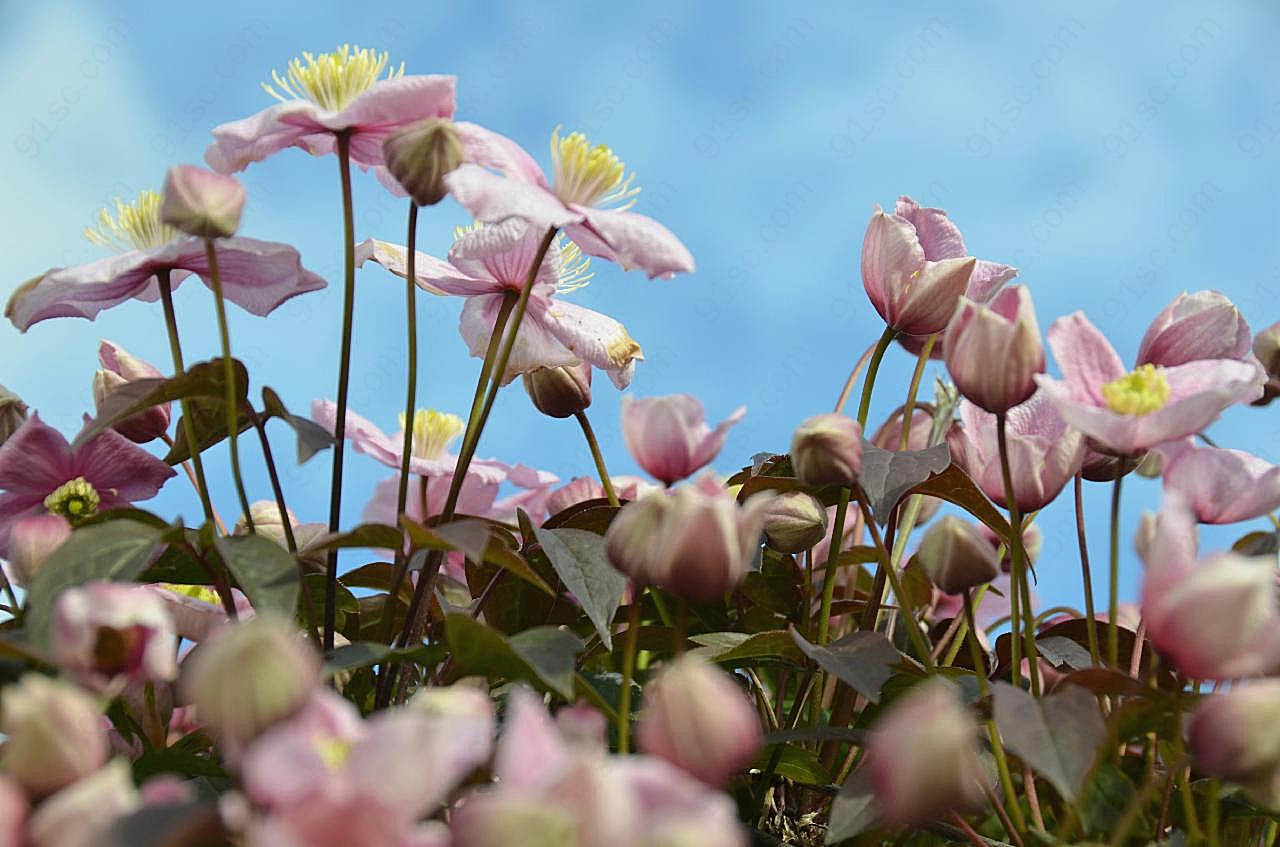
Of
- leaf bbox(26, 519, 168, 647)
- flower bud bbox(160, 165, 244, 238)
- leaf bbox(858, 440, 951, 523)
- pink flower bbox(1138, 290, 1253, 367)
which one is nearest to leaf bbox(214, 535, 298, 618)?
leaf bbox(26, 519, 168, 647)

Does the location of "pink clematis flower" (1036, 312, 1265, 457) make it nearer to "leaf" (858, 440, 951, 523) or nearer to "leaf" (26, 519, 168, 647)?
"leaf" (858, 440, 951, 523)

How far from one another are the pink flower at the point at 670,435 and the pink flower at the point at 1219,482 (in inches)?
8.8

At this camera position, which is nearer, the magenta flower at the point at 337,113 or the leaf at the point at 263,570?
the leaf at the point at 263,570

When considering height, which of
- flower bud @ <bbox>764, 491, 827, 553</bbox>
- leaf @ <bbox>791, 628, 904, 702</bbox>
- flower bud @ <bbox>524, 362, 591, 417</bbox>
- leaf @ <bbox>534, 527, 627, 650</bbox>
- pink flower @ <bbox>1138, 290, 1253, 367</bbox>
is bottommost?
leaf @ <bbox>791, 628, 904, 702</bbox>

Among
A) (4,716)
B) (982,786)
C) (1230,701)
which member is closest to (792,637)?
(982,786)

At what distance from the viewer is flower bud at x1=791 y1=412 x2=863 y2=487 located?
570 millimetres

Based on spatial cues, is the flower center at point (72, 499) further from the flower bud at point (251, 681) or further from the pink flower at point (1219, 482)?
the pink flower at point (1219, 482)

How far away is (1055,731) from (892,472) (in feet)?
0.64

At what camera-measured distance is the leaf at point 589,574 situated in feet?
1.79

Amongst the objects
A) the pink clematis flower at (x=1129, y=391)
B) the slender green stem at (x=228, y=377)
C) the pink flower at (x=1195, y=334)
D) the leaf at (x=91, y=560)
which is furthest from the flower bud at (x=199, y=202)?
the pink flower at (x=1195, y=334)

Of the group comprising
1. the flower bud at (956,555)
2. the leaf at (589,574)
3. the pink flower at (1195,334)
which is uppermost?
the pink flower at (1195,334)

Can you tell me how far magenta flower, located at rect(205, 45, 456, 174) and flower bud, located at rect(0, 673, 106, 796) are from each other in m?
0.36

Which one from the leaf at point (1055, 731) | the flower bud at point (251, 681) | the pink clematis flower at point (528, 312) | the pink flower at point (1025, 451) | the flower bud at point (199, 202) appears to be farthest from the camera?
the pink clematis flower at point (528, 312)

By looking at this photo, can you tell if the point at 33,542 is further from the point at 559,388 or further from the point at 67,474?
the point at 559,388
